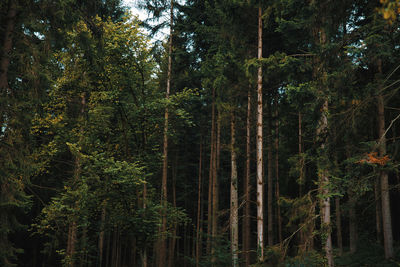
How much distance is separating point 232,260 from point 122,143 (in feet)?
23.3

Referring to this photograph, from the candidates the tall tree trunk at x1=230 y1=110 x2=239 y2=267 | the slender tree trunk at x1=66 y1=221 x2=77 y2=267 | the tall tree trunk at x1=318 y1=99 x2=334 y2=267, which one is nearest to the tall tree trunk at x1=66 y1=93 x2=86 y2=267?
the slender tree trunk at x1=66 y1=221 x2=77 y2=267

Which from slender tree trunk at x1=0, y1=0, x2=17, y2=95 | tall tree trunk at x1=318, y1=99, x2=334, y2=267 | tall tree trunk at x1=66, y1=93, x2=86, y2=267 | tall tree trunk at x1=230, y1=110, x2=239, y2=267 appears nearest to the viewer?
slender tree trunk at x1=0, y1=0, x2=17, y2=95

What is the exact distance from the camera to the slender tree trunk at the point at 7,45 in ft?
20.9

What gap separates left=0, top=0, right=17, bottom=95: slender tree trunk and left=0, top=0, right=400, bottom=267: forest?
2 centimetres

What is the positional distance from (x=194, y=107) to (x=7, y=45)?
13501 millimetres

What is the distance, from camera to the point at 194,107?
A: 19.4m

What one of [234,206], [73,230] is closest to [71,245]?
[73,230]

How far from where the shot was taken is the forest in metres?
6.72

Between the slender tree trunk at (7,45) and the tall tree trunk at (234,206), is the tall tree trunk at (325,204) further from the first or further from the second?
the slender tree trunk at (7,45)

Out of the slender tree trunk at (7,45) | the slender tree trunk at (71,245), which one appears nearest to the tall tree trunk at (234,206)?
the slender tree trunk at (71,245)

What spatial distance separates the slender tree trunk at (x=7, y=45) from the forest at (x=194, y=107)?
0.02m

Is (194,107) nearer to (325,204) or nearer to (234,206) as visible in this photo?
(234,206)

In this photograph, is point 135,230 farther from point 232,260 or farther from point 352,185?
point 352,185

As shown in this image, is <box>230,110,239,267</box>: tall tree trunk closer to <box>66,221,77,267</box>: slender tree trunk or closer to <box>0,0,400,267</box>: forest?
<box>0,0,400,267</box>: forest
